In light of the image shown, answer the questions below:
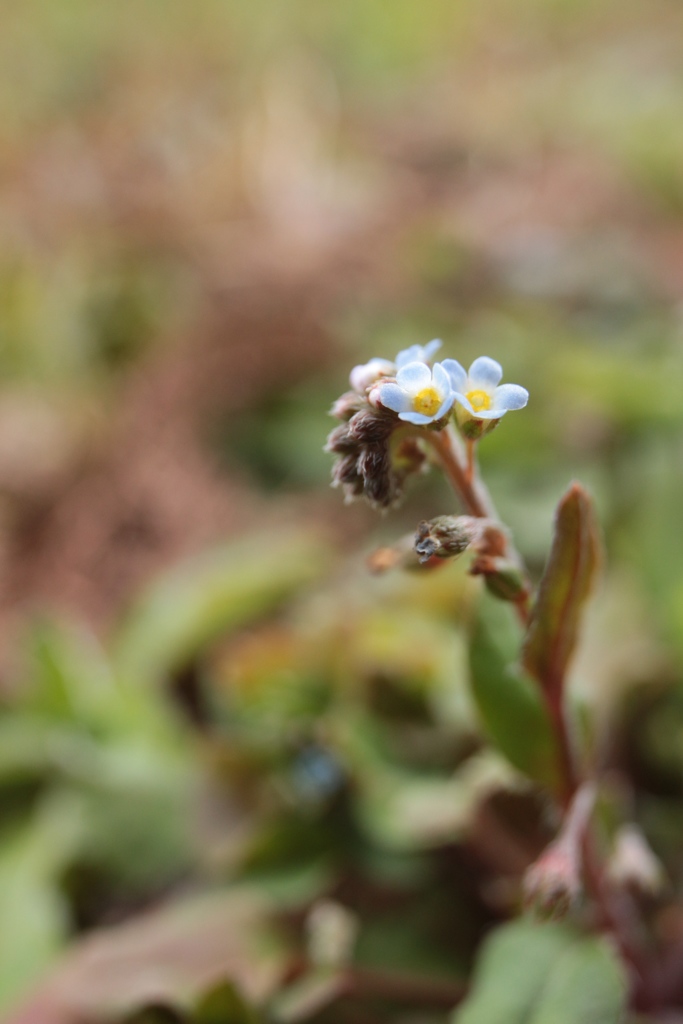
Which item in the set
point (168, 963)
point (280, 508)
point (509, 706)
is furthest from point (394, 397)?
point (280, 508)

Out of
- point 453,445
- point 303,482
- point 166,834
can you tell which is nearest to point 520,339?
point 303,482

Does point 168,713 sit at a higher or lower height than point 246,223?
lower

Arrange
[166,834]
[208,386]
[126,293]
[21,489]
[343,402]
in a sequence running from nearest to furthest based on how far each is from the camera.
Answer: [343,402] < [166,834] < [21,489] < [208,386] < [126,293]

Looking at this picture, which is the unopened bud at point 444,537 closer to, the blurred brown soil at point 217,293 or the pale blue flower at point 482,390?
the pale blue flower at point 482,390

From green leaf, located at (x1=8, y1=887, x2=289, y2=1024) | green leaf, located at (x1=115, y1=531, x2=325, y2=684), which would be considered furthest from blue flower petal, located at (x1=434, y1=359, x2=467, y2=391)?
green leaf, located at (x1=115, y1=531, x2=325, y2=684)

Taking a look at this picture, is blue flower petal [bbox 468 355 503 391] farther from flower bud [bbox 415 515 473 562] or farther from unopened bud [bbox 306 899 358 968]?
unopened bud [bbox 306 899 358 968]

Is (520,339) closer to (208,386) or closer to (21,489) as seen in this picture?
(208,386)

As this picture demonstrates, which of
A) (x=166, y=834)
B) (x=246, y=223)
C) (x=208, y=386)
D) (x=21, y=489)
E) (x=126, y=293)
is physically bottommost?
(x=166, y=834)

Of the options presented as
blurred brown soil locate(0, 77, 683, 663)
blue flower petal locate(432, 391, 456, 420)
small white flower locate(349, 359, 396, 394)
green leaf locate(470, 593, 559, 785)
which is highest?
blurred brown soil locate(0, 77, 683, 663)
